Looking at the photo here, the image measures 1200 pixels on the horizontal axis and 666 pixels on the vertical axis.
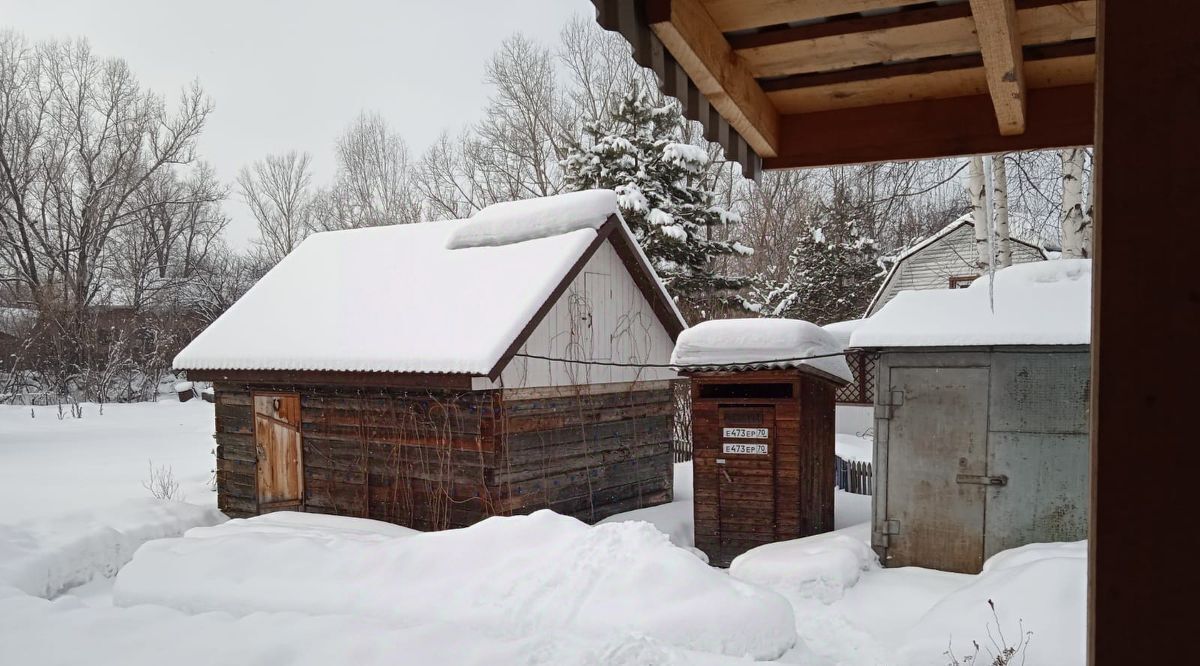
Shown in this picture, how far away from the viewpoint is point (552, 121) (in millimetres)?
29172

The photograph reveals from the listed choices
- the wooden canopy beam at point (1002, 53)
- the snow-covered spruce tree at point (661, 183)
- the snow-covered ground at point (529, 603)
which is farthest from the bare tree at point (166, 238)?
the wooden canopy beam at point (1002, 53)

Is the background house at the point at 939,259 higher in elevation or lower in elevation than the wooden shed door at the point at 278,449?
higher

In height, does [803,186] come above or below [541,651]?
above

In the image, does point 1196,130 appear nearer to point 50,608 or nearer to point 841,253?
point 50,608

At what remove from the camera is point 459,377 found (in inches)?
364

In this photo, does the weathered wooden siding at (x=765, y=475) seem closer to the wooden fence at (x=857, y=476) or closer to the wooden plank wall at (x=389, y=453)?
the wooden plank wall at (x=389, y=453)

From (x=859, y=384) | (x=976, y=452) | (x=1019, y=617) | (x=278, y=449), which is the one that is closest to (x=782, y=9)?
(x=1019, y=617)

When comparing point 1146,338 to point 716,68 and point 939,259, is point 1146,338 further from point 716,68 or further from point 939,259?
point 939,259

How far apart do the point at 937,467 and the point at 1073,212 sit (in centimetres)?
631

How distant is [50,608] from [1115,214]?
7754mm

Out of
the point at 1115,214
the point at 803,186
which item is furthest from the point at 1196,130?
the point at 803,186

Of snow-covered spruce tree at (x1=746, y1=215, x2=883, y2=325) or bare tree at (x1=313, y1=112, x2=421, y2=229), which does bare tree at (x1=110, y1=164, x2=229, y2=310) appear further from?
snow-covered spruce tree at (x1=746, y1=215, x2=883, y2=325)

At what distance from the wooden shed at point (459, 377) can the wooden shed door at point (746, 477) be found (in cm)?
233

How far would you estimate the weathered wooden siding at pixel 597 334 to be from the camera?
10.4m
